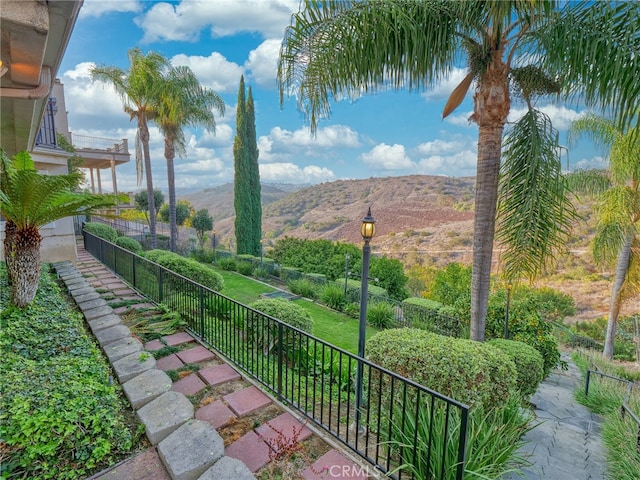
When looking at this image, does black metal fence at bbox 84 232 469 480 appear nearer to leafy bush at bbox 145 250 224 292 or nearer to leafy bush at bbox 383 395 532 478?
leafy bush at bbox 383 395 532 478

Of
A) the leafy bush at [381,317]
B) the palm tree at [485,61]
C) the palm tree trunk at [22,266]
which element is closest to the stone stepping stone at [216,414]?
the palm tree trunk at [22,266]

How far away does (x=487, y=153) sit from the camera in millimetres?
4379

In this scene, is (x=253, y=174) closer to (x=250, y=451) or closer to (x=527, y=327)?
(x=527, y=327)

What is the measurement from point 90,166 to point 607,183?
2665 centimetres

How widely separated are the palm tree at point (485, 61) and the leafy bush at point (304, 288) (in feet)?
24.9

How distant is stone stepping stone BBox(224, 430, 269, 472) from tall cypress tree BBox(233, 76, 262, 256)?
17770 millimetres

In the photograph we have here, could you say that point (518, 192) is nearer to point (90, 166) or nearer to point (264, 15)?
point (264, 15)

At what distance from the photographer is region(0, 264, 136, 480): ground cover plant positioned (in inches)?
67.6

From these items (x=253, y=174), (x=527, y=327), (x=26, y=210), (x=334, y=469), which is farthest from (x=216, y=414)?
(x=253, y=174)

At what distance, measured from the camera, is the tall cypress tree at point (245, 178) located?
1952 cm

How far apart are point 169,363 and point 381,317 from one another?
22.8 feet

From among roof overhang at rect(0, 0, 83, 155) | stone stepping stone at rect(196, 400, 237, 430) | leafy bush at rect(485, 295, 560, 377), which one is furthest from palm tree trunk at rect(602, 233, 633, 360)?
roof overhang at rect(0, 0, 83, 155)

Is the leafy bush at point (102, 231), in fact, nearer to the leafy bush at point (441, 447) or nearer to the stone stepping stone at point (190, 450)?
the stone stepping stone at point (190, 450)

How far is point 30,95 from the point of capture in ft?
7.30
